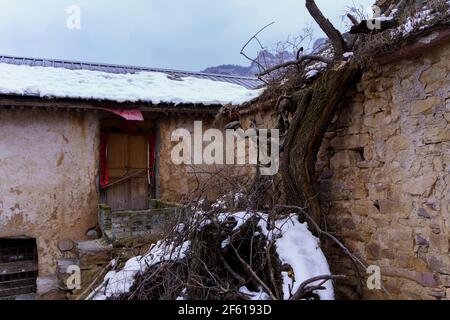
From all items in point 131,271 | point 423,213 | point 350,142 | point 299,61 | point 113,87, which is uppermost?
point 113,87

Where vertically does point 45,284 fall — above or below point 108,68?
below

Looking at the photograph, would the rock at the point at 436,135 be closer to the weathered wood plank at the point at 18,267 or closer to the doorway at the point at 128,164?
the doorway at the point at 128,164

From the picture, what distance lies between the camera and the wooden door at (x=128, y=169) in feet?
24.1

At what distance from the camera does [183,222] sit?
12.7ft

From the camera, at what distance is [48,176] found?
21.5 ft

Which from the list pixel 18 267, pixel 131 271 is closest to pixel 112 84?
pixel 18 267

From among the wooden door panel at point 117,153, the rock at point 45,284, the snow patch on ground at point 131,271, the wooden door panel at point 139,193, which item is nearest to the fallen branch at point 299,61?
the snow patch on ground at point 131,271

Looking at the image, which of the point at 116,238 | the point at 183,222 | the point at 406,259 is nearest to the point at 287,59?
the point at 183,222

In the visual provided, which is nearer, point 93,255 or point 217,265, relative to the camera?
point 217,265

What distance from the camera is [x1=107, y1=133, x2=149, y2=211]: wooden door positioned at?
7336 millimetres

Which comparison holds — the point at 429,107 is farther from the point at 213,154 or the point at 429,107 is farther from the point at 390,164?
the point at 213,154

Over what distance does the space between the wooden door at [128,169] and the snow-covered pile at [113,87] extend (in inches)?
37.9

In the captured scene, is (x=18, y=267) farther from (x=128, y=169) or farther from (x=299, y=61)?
(x=299, y=61)

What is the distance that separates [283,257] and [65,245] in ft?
15.0
